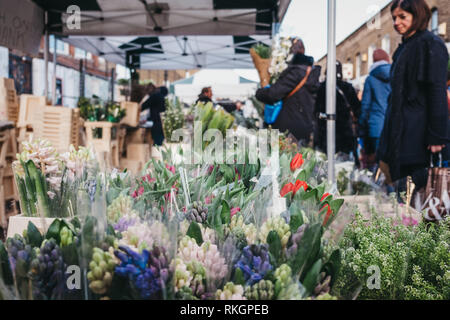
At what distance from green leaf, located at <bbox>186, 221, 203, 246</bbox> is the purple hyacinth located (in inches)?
4.2

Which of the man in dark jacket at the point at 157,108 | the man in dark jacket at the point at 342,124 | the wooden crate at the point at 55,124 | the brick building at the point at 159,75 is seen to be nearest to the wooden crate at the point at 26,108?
the wooden crate at the point at 55,124

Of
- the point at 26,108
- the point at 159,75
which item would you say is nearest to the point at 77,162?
the point at 26,108

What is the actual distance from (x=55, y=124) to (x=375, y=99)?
346 centimetres

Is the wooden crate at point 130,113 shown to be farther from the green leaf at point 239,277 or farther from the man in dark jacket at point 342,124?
the green leaf at point 239,277

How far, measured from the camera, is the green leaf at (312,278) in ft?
2.45

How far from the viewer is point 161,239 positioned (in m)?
0.71

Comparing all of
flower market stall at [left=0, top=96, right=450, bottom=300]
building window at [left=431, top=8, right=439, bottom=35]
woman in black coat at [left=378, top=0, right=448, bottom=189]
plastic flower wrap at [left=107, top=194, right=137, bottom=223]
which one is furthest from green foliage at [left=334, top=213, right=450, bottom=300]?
building window at [left=431, top=8, right=439, bottom=35]

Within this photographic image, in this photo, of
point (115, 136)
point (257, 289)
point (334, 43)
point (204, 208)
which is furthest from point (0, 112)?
point (257, 289)

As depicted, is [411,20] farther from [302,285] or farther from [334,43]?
[302,285]

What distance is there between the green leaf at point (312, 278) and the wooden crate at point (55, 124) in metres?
4.70

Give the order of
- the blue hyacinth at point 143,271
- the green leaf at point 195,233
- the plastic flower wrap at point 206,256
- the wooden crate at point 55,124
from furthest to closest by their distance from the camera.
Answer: the wooden crate at point 55,124 < the green leaf at point 195,233 < the plastic flower wrap at point 206,256 < the blue hyacinth at point 143,271

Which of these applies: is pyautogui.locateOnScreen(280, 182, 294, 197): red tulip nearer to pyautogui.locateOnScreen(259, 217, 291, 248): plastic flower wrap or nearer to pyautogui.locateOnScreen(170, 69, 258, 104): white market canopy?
pyautogui.locateOnScreen(259, 217, 291, 248): plastic flower wrap

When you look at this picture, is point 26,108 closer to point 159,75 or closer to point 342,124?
point 342,124

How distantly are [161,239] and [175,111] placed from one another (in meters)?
3.61
